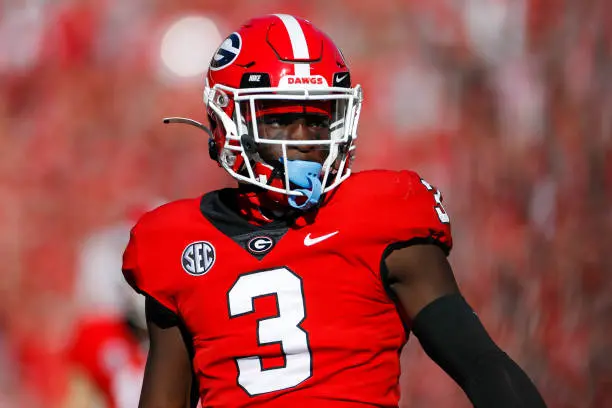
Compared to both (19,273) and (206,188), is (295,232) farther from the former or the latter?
(19,273)

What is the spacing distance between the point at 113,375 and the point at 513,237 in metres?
1.62

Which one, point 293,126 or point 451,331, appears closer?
point 451,331

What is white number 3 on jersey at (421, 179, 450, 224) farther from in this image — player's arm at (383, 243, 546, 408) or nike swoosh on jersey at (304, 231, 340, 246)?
nike swoosh on jersey at (304, 231, 340, 246)

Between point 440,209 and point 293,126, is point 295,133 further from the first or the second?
point 440,209

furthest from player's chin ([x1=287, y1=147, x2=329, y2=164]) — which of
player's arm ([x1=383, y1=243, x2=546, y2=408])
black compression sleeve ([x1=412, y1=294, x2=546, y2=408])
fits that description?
black compression sleeve ([x1=412, y1=294, x2=546, y2=408])

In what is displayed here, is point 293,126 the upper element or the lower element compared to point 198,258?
upper

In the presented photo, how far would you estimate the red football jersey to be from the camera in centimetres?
217

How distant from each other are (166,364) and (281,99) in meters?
0.62

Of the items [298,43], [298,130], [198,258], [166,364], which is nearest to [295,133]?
[298,130]

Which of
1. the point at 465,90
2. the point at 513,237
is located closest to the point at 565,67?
the point at 465,90

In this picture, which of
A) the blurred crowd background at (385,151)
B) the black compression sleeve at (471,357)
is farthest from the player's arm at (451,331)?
the blurred crowd background at (385,151)

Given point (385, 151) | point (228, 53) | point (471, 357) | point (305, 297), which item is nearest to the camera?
point (471, 357)

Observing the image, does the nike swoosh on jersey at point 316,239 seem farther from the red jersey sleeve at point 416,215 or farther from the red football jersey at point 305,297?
the red jersey sleeve at point 416,215

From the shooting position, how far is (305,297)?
2.21 metres
